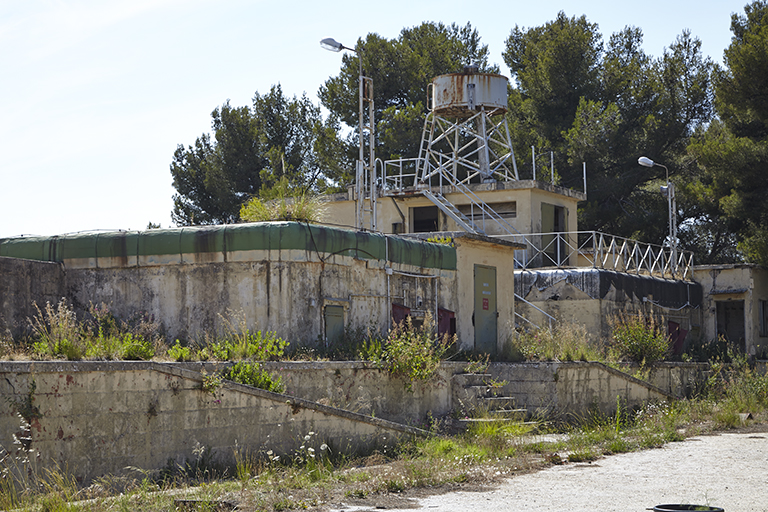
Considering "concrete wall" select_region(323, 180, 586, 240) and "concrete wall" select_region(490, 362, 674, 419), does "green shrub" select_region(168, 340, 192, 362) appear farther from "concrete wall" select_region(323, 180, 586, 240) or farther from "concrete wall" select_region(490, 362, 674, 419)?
"concrete wall" select_region(323, 180, 586, 240)

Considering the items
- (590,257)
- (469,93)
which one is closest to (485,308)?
(590,257)

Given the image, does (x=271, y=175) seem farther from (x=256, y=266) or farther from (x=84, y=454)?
(x=84, y=454)

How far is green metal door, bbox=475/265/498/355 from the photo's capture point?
20656 mm

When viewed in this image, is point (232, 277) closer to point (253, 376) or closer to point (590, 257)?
point (253, 376)

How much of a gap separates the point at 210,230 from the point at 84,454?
6.37 m

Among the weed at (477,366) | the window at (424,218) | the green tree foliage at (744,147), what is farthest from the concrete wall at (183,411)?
the green tree foliage at (744,147)

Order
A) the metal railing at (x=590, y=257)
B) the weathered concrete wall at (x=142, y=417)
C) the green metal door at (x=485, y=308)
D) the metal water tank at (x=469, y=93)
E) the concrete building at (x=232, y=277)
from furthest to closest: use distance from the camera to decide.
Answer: the metal water tank at (x=469, y=93), the metal railing at (x=590, y=257), the green metal door at (x=485, y=308), the concrete building at (x=232, y=277), the weathered concrete wall at (x=142, y=417)

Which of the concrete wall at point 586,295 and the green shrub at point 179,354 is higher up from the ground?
the concrete wall at point 586,295

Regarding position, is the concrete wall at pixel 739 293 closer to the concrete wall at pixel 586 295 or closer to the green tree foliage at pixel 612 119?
the concrete wall at pixel 586 295

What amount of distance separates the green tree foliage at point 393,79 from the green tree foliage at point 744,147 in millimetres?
12728

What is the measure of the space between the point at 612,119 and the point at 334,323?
2396 centimetres

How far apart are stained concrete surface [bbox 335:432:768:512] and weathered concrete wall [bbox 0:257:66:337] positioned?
27.7 feet

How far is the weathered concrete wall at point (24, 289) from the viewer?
15.3 meters

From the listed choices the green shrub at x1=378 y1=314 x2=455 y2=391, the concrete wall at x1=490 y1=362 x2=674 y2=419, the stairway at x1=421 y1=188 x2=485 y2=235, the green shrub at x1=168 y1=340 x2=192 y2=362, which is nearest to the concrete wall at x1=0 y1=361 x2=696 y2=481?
the green shrub at x1=378 y1=314 x2=455 y2=391
